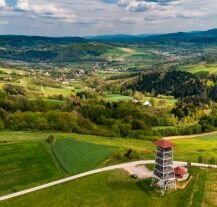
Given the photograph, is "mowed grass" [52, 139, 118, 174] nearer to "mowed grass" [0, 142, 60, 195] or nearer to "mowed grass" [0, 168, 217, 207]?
"mowed grass" [0, 142, 60, 195]

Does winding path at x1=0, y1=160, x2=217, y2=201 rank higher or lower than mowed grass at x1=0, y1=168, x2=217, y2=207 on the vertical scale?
lower

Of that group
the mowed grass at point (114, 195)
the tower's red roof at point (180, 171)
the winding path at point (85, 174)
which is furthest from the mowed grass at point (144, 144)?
the mowed grass at point (114, 195)

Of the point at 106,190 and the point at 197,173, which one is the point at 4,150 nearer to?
the point at 106,190

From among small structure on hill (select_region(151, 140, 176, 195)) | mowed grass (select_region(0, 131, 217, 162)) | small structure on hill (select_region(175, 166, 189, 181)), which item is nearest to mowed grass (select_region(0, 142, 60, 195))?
mowed grass (select_region(0, 131, 217, 162))

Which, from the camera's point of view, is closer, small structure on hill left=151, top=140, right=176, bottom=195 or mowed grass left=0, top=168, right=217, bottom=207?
mowed grass left=0, top=168, right=217, bottom=207

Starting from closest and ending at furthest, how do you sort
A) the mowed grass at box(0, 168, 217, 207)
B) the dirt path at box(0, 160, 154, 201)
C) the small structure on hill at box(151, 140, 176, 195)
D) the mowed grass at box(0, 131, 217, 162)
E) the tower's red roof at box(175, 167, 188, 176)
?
1. the mowed grass at box(0, 168, 217, 207)
2. the dirt path at box(0, 160, 154, 201)
3. the small structure on hill at box(151, 140, 176, 195)
4. the tower's red roof at box(175, 167, 188, 176)
5. the mowed grass at box(0, 131, 217, 162)
